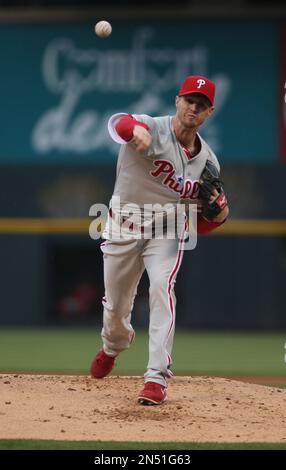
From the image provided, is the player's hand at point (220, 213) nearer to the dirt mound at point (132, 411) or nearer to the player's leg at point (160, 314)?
Result: the player's leg at point (160, 314)

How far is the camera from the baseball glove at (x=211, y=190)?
5.02m

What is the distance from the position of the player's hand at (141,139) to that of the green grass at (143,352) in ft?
8.85

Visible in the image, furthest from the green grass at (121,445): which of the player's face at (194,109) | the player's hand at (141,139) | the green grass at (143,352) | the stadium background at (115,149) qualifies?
the stadium background at (115,149)

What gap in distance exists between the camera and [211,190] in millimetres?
5000

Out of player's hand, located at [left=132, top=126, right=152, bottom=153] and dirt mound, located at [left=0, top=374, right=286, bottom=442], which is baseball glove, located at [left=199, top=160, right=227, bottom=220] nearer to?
player's hand, located at [left=132, top=126, right=152, bottom=153]

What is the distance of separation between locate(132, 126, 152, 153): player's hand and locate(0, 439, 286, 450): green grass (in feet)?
4.33

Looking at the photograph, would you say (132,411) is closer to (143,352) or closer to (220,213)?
(220,213)

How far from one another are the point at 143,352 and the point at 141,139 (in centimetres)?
428

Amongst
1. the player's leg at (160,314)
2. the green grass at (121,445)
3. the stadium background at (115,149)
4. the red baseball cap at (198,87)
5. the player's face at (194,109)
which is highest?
the stadium background at (115,149)

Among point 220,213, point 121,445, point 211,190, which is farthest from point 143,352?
point 121,445

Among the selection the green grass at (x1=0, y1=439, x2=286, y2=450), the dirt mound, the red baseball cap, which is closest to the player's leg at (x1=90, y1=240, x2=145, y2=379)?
the dirt mound

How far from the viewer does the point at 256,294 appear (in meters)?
10.4

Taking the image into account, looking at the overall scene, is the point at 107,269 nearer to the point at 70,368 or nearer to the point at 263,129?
the point at 70,368
